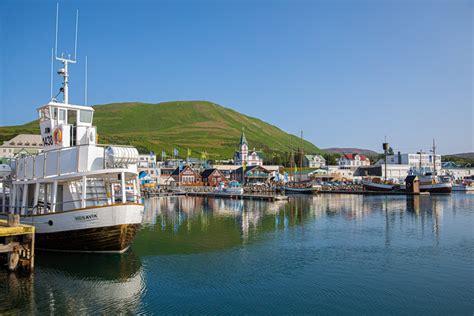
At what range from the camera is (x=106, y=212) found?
25.4 metres

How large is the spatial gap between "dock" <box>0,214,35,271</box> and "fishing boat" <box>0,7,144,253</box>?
2.92 m

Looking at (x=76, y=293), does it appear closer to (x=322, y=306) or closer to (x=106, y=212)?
(x=106, y=212)

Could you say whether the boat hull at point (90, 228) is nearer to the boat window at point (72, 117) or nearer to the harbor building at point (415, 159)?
the boat window at point (72, 117)

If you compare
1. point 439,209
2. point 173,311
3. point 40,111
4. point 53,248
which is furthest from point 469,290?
point 439,209

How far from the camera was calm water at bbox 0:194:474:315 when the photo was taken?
63.0 ft

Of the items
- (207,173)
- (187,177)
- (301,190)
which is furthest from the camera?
(207,173)

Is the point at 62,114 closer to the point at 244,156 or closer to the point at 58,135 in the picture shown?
the point at 58,135

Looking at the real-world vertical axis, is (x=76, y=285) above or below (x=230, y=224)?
below

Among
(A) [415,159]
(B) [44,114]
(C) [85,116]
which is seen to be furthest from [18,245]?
(A) [415,159]

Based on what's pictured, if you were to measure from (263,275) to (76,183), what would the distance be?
14571mm

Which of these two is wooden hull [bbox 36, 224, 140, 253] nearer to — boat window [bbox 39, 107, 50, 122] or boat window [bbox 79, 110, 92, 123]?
boat window [bbox 79, 110, 92, 123]

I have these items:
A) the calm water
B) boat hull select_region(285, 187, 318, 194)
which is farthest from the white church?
the calm water

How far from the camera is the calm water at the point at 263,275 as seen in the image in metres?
19.2

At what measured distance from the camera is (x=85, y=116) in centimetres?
2975
